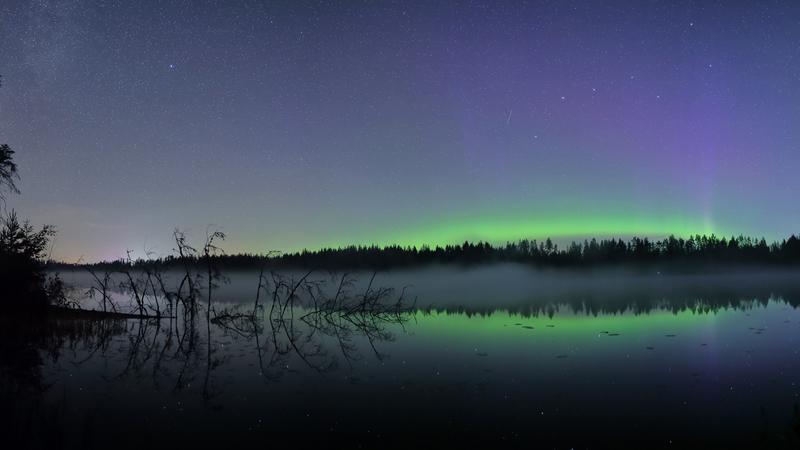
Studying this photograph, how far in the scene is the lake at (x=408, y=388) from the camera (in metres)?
10.6

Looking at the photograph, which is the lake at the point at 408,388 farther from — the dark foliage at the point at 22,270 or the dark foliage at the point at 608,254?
the dark foliage at the point at 608,254

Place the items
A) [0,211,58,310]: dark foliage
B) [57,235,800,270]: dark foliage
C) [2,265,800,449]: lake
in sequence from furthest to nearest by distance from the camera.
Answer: [57,235,800,270]: dark foliage, [0,211,58,310]: dark foliage, [2,265,800,449]: lake

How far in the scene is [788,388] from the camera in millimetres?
14312

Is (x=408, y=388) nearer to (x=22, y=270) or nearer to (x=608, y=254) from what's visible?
(x=22, y=270)

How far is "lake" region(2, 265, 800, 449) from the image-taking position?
10.6 m

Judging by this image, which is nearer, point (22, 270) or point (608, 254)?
point (22, 270)

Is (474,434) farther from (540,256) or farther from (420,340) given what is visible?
(540,256)

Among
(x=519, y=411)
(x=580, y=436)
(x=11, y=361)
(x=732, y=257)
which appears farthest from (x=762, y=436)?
(x=732, y=257)

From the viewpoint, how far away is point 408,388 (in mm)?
14859

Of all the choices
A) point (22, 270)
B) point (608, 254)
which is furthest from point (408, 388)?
point (608, 254)

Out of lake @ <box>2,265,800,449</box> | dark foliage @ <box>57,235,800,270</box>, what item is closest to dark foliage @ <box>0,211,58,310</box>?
lake @ <box>2,265,800,449</box>

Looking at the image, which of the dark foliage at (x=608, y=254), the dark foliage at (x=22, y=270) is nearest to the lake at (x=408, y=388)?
the dark foliage at (x=22, y=270)

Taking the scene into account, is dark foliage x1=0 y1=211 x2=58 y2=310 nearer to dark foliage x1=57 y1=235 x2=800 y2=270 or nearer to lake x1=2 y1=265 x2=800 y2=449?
lake x1=2 y1=265 x2=800 y2=449

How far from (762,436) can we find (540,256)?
17672 cm
